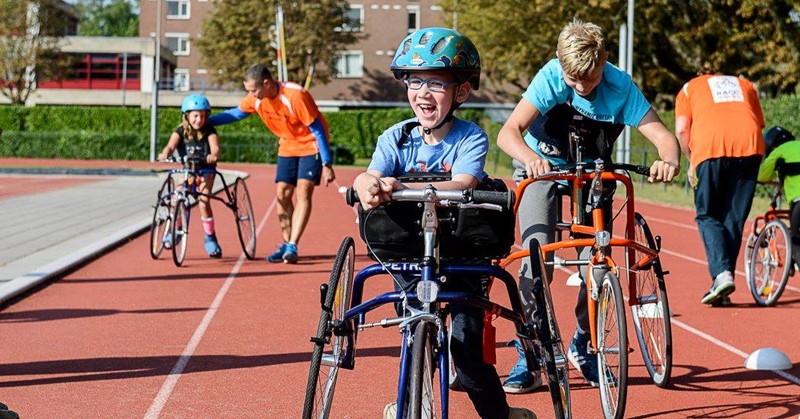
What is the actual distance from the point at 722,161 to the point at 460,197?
20.0ft

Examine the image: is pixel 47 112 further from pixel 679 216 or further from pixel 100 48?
pixel 679 216

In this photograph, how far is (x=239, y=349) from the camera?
7652mm

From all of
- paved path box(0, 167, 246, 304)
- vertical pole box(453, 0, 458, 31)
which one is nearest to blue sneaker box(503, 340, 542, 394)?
paved path box(0, 167, 246, 304)

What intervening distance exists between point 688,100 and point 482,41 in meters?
35.1

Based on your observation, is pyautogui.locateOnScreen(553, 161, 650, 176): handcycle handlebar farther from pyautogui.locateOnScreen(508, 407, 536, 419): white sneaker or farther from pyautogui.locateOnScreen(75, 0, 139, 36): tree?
Answer: pyautogui.locateOnScreen(75, 0, 139, 36): tree

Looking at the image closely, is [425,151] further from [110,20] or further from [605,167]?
[110,20]

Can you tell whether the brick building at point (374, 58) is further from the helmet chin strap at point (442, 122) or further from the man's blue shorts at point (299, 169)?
the helmet chin strap at point (442, 122)

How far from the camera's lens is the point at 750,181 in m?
9.59

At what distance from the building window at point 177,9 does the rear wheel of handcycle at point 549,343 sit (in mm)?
81767

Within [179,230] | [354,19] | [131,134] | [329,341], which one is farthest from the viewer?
[354,19]

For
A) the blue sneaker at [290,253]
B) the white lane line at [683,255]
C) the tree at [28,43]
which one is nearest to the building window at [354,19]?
the tree at [28,43]

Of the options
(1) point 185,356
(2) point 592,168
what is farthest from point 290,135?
(2) point 592,168

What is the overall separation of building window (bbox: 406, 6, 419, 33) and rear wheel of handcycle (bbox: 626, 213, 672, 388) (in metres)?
71.9

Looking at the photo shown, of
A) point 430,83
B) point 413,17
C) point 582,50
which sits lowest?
point 430,83
